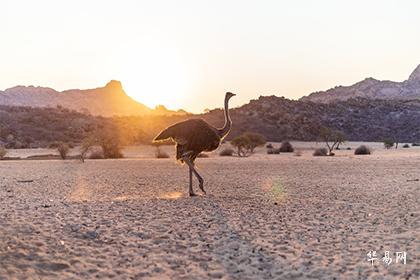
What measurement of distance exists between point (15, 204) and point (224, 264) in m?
6.84

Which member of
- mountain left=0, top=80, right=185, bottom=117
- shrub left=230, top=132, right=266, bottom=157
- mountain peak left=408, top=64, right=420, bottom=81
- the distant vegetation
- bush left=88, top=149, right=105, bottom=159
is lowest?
bush left=88, top=149, right=105, bottom=159

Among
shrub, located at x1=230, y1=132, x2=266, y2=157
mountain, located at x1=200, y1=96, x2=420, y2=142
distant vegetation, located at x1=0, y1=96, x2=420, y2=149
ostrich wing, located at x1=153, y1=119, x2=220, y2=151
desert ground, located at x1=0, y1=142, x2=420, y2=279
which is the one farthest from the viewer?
mountain, located at x1=200, y1=96, x2=420, y2=142

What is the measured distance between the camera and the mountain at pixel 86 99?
A: 459 ft

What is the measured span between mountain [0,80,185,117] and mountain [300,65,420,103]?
126 ft

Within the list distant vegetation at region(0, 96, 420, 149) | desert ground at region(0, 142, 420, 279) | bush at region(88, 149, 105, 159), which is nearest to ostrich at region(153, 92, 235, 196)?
desert ground at region(0, 142, 420, 279)

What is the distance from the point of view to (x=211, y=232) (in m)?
10.2

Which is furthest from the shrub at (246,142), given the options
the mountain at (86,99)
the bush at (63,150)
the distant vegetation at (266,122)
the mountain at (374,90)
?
the mountain at (86,99)

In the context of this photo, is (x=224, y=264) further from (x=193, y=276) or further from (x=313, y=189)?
(x=313, y=189)

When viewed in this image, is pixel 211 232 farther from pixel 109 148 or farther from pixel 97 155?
pixel 109 148

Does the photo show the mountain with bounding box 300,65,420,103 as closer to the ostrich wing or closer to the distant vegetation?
the distant vegetation

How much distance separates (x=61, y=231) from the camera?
9.70 metres

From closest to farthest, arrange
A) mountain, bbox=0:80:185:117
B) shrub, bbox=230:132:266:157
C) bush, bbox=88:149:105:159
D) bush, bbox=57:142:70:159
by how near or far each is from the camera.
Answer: bush, bbox=57:142:70:159 < bush, bbox=88:149:105:159 < shrub, bbox=230:132:266:157 < mountain, bbox=0:80:185:117

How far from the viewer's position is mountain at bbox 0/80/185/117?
459 ft

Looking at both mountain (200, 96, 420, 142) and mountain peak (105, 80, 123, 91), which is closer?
mountain (200, 96, 420, 142)
